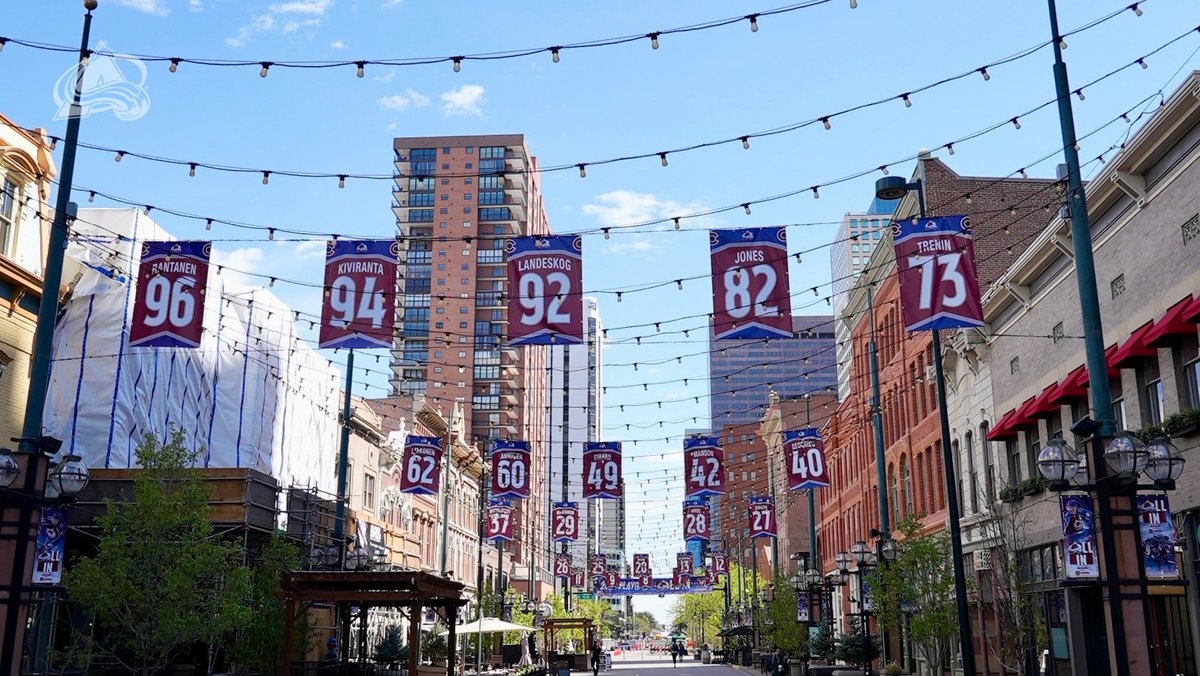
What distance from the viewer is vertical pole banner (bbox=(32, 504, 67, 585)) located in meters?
18.6

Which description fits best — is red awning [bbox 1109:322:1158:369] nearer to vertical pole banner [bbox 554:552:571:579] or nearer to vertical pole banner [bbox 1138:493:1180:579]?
vertical pole banner [bbox 1138:493:1180:579]

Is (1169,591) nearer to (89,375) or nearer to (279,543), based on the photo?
(279,543)

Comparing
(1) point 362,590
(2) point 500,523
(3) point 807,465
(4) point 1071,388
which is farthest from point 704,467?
(2) point 500,523

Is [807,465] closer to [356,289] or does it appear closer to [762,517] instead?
[762,517]

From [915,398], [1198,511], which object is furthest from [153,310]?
[915,398]

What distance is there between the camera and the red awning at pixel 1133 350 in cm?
2245

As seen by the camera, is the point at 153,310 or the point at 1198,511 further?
the point at 153,310

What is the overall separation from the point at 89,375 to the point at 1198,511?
28453mm

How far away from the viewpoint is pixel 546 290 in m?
22.8

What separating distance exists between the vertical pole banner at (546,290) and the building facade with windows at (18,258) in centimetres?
A: 1320

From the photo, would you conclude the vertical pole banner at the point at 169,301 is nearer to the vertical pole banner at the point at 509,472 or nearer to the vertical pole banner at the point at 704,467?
the vertical pole banner at the point at 704,467

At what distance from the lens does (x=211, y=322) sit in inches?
1433

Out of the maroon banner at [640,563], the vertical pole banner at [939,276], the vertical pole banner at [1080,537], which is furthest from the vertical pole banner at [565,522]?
the vertical pole banner at [1080,537]

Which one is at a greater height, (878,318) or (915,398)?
(878,318)
